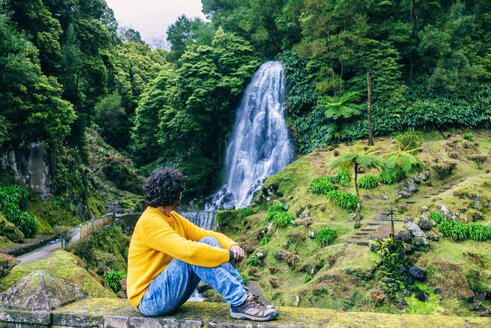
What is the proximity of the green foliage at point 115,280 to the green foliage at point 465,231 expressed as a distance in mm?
8071

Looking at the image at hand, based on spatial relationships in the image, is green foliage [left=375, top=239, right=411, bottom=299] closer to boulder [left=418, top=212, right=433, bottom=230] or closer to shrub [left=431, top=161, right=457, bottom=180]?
boulder [left=418, top=212, right=433, bottom=230]

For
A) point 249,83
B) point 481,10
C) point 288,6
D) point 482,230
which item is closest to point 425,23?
point 481,10

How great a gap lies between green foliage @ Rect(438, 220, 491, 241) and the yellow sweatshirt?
7.67 m

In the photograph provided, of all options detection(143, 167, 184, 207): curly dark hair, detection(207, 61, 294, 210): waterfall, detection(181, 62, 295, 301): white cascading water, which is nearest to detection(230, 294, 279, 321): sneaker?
detection(143, 167, 184, 207): curly dark hair

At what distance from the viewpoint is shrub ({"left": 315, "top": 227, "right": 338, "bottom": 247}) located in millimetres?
9656

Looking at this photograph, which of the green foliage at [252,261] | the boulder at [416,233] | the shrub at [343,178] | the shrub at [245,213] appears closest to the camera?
the boulder at [416,233]

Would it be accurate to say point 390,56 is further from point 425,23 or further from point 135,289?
point 135,289

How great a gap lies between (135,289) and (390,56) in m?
19.5

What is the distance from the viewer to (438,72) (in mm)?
17359

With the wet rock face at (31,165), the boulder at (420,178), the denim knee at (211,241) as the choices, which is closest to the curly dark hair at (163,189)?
the denim knee at (211,241)

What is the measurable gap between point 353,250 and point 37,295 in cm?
737

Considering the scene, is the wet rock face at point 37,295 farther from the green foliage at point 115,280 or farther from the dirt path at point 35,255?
the green foliage at point 115,280

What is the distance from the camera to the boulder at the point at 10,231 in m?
9.26

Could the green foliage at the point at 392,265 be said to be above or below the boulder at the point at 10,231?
below
